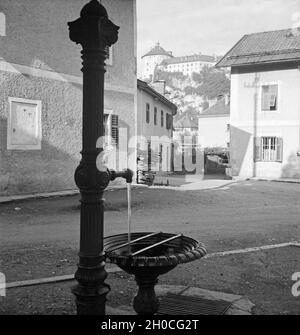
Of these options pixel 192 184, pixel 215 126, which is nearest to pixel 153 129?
pixel 192 184

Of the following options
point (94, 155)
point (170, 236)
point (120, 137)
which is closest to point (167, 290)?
point (170, 236)

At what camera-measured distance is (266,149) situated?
2427cm

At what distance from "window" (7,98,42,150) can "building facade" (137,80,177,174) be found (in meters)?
8.73

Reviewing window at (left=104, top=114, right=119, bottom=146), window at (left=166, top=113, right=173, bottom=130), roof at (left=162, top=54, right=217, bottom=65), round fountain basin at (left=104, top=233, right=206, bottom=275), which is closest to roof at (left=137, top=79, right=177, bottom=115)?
window at (left=166, top=113, right=173, bottom=130)

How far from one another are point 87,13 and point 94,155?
3.20 ft

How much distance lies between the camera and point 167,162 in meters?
31.9

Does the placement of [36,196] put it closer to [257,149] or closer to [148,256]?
[148,256]

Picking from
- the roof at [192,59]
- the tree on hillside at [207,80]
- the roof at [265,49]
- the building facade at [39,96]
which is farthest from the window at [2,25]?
the roof at [192,59]

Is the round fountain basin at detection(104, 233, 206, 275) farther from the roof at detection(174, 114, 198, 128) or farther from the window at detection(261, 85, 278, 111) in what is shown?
the roof at detection(174, 114, 198, 128)

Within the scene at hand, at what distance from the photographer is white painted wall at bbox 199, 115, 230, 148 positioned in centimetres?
5016

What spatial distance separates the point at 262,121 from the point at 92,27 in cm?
2249

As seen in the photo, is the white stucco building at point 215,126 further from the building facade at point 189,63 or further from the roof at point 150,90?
the building facade at point 189,63

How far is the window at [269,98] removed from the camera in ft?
79.0
